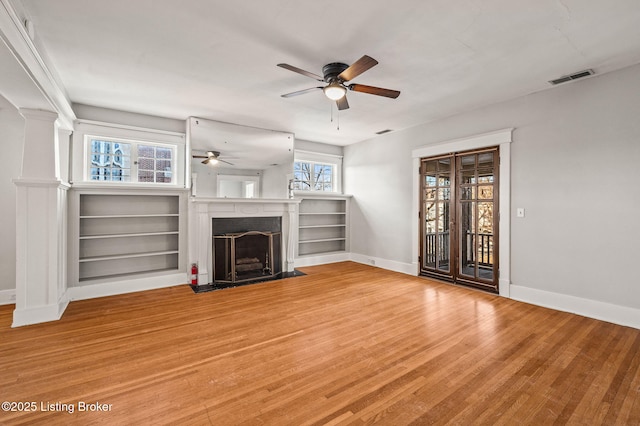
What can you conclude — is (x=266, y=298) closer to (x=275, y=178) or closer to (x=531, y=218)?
(x=275, y=178)

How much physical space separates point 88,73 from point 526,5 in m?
4.35

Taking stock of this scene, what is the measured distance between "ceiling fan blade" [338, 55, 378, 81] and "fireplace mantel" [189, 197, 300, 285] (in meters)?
3.04

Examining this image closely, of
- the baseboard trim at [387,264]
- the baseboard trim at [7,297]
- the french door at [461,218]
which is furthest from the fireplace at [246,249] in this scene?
the french door at [461,218]

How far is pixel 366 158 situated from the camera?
633 cm

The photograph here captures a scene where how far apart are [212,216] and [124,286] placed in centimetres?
163

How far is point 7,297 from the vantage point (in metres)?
3.65

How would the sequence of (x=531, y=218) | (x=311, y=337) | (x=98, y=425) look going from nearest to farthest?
(x=98, y=425) < (x=311, y=337) < (x=531, y=218)

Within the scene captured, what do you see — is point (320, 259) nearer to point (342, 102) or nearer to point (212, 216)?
point (212, 216)

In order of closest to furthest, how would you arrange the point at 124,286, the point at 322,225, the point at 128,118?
the point at 124,286 → the point at 128,118 → the point at 322,225

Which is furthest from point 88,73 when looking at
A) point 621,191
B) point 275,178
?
point 621,191

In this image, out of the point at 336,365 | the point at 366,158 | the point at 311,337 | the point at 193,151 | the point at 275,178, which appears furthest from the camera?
the point at 366,158

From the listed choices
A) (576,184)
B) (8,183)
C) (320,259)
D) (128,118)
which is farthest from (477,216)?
(8,183)

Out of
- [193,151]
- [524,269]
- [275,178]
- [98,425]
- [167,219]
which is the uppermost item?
[193,151]

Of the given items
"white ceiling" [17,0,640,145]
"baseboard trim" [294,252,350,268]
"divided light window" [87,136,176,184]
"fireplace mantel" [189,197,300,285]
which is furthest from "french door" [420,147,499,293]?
"divided light window" [87,136,176,184]
